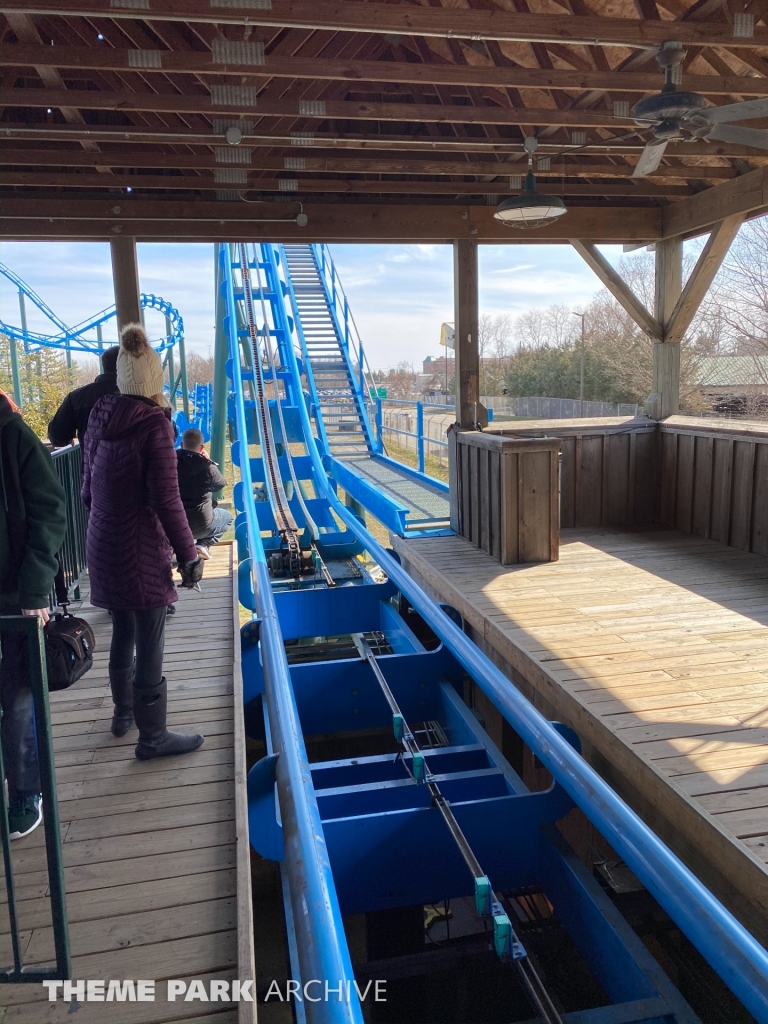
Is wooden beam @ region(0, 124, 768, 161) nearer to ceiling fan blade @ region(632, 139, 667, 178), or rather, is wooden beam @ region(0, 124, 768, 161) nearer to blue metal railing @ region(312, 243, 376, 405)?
ceiling fan blade @ region(632, 139, 667, 178)

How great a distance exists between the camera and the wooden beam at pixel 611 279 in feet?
23.0

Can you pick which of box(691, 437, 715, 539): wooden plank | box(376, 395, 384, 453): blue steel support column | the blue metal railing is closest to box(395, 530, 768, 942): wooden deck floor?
box(691, 437, 715, 539): wooden plank

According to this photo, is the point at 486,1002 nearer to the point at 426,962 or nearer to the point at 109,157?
the point at 426,962

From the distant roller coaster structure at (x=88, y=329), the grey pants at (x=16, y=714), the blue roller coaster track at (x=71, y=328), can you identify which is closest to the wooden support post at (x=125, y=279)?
the grey pants at (x=16, y=714)

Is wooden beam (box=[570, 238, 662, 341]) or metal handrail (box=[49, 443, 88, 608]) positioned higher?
wooden beam (box=[570, 238, 662, 341])

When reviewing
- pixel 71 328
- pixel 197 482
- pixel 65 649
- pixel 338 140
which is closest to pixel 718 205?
pixel 338 140

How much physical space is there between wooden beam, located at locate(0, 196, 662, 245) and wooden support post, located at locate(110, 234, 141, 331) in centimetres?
9

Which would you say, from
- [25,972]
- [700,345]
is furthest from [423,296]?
[25,972]

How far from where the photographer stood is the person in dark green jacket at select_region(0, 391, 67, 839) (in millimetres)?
2234

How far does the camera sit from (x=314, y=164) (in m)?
5.83

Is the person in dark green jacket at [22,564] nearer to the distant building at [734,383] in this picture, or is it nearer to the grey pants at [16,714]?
the grey pants at [16,714]

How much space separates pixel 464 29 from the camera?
382cm

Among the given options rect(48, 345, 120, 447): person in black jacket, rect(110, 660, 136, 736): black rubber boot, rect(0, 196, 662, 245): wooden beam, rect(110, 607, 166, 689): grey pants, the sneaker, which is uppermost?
rect(0, 196, 662, 245): wooden beam

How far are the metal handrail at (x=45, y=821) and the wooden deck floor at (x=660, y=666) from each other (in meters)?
1.92
